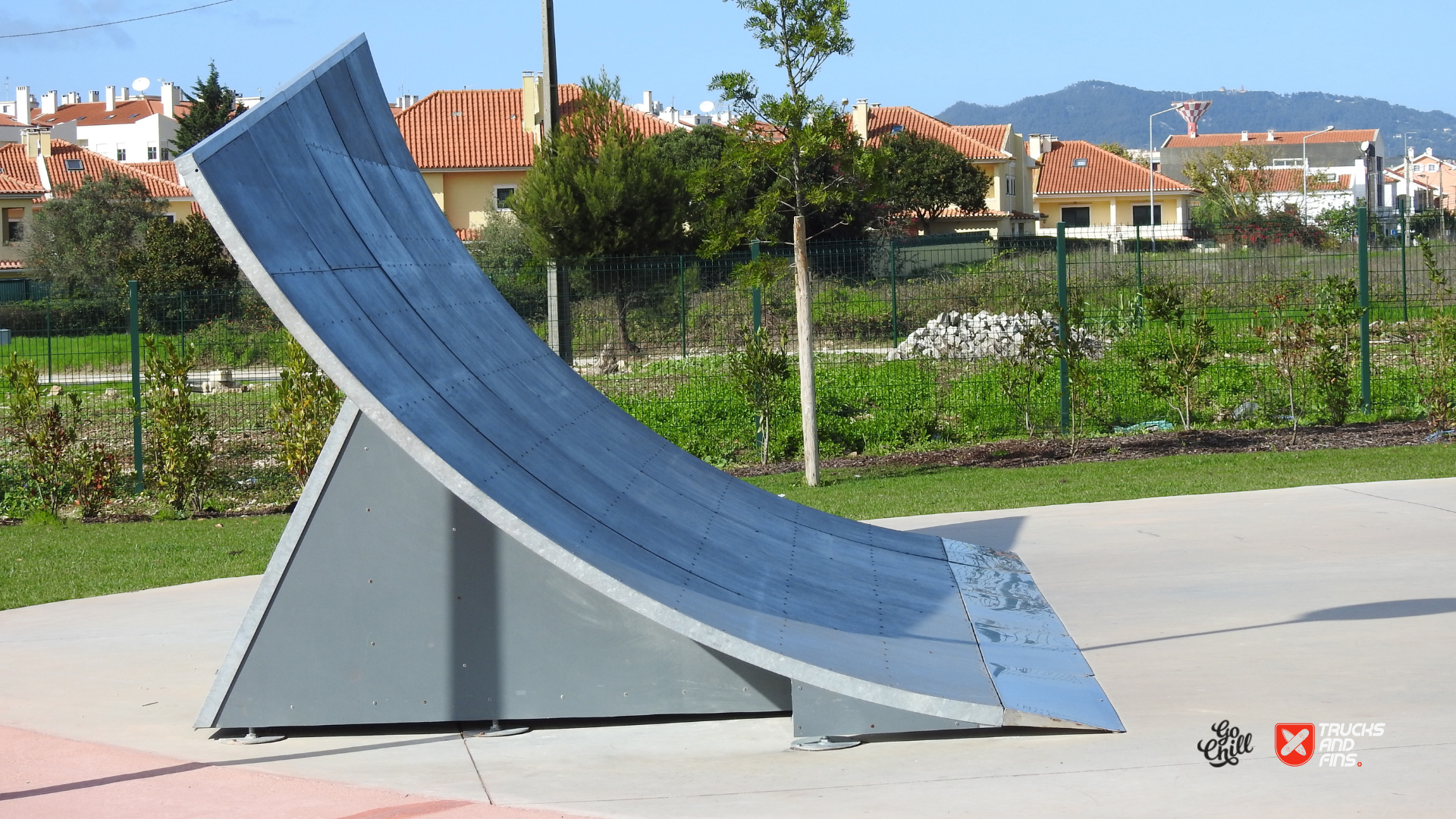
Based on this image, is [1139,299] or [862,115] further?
[862,115]

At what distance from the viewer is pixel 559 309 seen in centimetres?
1454

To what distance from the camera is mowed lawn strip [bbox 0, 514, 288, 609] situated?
864 centimetres

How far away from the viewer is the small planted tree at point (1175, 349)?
43.4 feet

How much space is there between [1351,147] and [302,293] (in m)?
131

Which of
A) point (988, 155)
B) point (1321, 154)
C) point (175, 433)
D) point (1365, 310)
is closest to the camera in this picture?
point (175, 433)

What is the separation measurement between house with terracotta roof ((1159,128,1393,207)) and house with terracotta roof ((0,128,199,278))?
7308cm

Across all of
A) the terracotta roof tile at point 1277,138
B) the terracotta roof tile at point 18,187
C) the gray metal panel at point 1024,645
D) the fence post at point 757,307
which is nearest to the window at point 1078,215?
the terracotta roof tile at point 1277,138

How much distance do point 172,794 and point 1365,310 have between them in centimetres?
1379

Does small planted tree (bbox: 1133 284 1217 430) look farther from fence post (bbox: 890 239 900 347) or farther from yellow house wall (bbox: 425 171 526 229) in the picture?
yellow house wall (bbox: 425 171 526 229)

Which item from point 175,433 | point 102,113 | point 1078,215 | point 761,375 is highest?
point 102,113

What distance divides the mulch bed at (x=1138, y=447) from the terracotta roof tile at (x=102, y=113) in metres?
84.4

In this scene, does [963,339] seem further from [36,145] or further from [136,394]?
[36,145]

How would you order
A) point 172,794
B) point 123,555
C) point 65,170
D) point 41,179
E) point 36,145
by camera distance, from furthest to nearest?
point 36,145 < point 65,170 < point 41,179 < point 123,555 < point 172,794

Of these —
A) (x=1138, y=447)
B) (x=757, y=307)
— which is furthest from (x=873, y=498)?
(x=1138, y=447)
